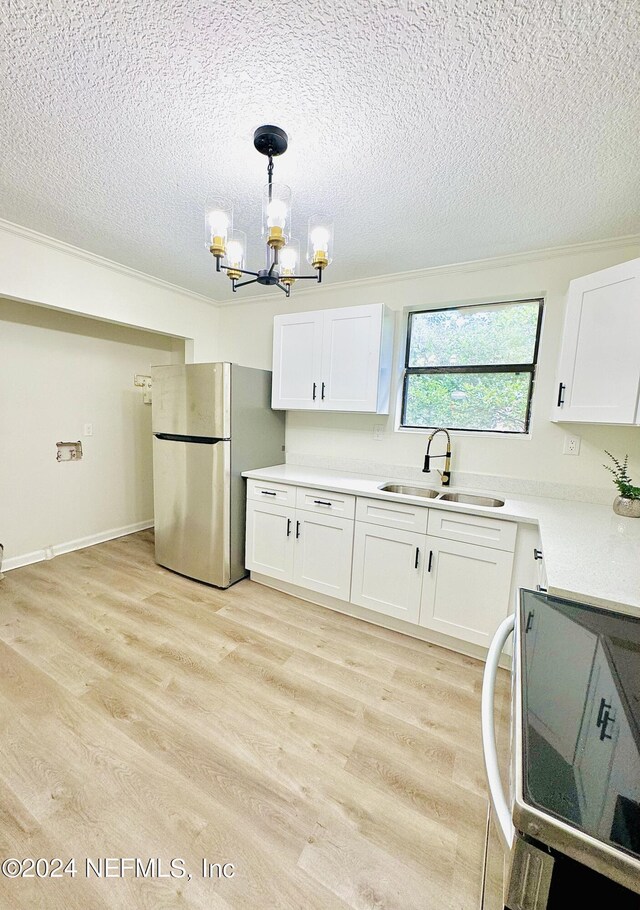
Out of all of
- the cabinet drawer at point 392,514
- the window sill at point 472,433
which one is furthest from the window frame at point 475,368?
the cabinet drawer at point 392,514

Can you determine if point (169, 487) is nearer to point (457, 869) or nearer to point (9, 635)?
point (9, 635)

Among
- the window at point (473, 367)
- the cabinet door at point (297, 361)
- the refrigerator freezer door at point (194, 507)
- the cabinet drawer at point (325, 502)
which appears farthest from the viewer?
the cabinet door at point (297, 361)

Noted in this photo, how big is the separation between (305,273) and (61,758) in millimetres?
3150

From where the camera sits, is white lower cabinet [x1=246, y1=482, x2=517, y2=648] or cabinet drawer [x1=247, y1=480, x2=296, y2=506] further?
cabinet drawer [x1=247, y1=480, x2=296, y2=506]

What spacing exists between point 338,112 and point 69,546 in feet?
12.4

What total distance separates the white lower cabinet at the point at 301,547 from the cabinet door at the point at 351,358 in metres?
0.89

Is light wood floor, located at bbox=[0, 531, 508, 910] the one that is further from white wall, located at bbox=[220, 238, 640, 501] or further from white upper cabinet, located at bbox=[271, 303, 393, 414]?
white upper cabinet, located at bbox=[271, 303, 393, 414]

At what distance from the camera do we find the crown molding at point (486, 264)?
213cm

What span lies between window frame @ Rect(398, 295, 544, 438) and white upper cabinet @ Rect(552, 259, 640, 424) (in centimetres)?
34

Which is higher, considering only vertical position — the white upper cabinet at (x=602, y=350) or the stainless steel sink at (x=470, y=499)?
the white upper cabinet at (x=602, y=350)

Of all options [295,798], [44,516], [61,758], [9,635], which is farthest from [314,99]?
[44,516]

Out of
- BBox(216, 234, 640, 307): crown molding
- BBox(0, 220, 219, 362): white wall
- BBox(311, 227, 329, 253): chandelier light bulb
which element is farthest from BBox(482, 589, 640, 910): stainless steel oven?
BBox(0, 220, 219, 362): white wall

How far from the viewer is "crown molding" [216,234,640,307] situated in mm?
2129

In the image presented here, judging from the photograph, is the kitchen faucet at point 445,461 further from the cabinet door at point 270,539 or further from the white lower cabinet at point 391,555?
the cabinet door at point 270,539
